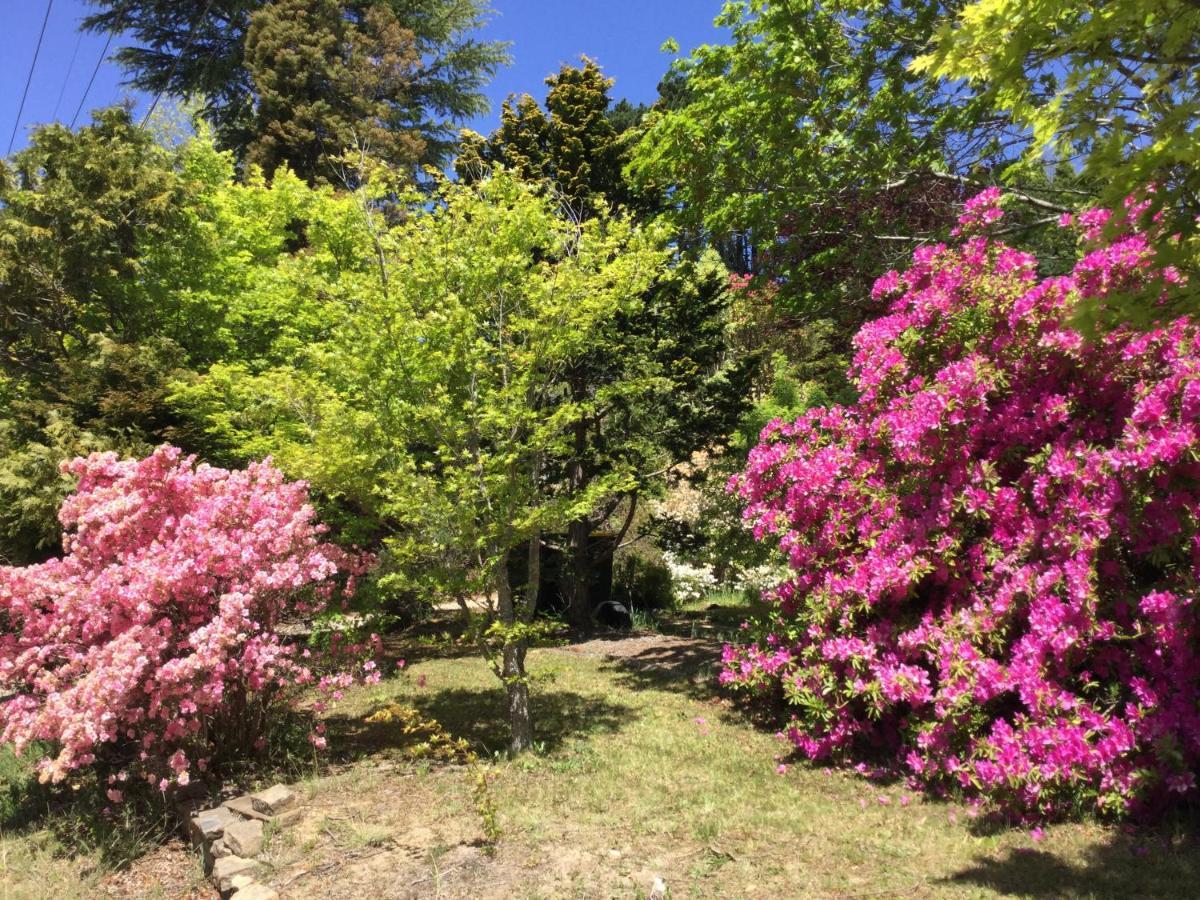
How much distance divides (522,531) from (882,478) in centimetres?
267

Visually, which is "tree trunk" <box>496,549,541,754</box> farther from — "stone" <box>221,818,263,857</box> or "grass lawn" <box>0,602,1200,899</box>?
"stone" <box>221,818,263,857</box>

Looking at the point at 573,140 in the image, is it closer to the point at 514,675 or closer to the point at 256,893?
the point at 514,675

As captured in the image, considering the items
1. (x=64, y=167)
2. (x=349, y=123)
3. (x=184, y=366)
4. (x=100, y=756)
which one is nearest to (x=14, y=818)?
(x=100, y=756)

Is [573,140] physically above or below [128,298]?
above

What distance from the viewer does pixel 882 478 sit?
5539 millimetres

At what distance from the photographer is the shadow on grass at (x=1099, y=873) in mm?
3188

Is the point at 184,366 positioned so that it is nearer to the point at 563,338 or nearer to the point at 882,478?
the point at 563,338

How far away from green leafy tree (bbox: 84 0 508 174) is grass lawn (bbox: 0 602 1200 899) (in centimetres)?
1444

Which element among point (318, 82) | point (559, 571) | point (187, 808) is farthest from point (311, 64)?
point (187, 808)

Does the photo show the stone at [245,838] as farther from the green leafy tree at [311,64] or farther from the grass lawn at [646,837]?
the green leafy tree at [311,64]

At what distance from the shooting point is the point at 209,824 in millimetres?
4484

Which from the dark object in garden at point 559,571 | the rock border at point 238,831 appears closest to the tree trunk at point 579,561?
the dark object in garden at point 559,571

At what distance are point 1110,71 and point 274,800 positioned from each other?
5641mm

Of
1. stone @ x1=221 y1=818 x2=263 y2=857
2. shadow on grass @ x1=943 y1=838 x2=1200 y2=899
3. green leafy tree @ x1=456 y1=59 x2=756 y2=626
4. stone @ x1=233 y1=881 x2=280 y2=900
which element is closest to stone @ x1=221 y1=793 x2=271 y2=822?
stone @ x1=221 y1=818 x2=263 y2=857
